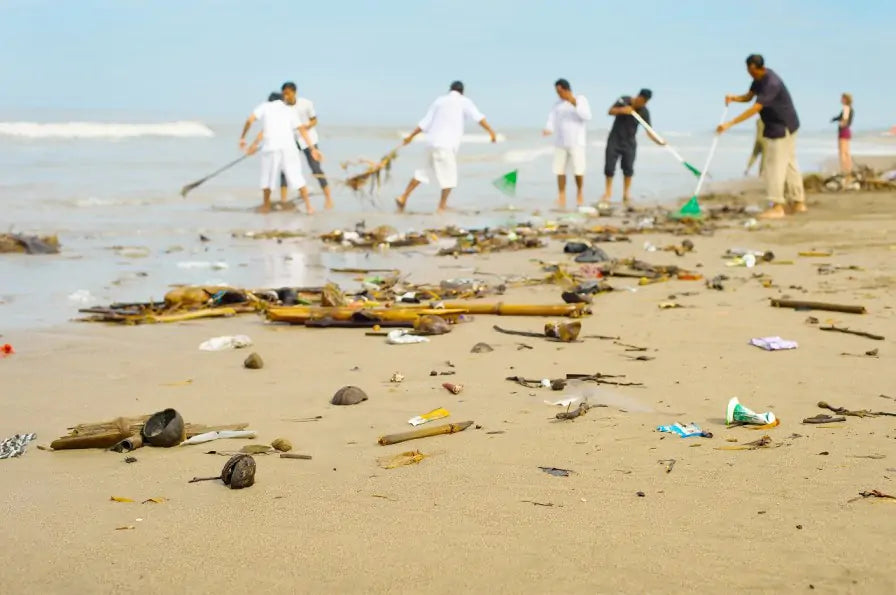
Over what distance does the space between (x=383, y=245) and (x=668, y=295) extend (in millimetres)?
4077

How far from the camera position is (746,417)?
3.70m

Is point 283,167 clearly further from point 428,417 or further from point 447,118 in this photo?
point 428,417

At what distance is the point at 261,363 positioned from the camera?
499cm

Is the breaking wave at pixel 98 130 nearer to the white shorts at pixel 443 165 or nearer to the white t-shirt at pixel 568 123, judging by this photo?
the white shorts at pixel 443 165

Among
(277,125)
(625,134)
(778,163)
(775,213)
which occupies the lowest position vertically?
(775,213)

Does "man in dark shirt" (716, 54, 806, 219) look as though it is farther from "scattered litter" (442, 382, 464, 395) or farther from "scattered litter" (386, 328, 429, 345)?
Result: "scattered litter" (442, 382, 464, 395)

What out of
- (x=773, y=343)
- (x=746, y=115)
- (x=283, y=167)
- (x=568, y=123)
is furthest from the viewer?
(x=568, y=123)

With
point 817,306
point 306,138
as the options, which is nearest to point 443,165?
point 306,138

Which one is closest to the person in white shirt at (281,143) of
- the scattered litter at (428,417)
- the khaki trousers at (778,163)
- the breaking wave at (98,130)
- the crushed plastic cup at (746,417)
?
the khaki trousers at (778,163)

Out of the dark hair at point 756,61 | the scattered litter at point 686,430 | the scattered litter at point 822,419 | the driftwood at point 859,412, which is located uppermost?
the dark hair at point 756,61

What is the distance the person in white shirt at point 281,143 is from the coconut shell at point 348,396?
10400mm

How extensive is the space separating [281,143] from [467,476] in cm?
1198

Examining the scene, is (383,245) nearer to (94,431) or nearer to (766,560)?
(94,431)

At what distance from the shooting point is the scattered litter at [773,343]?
5.05m
